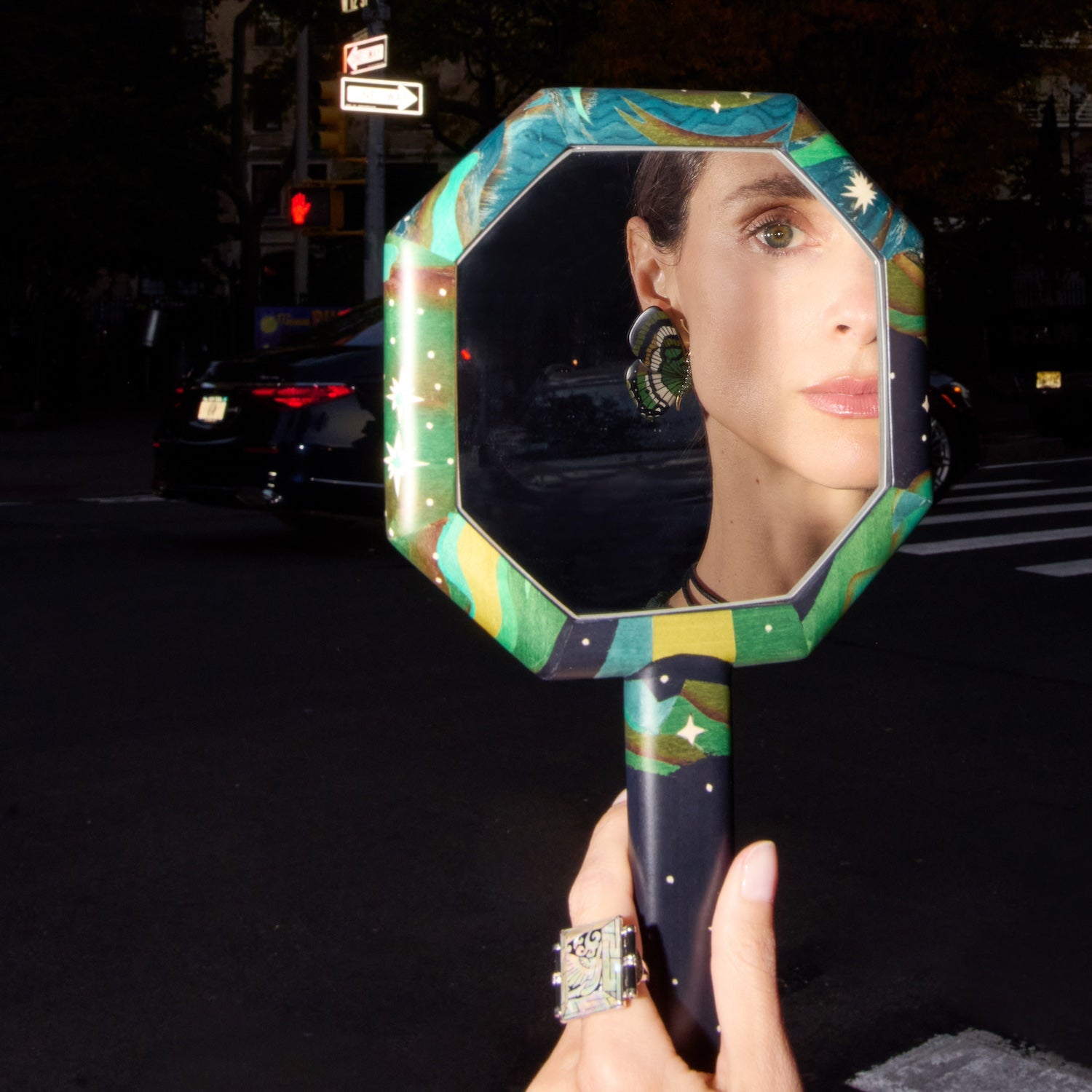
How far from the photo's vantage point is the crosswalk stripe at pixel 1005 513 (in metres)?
10.6

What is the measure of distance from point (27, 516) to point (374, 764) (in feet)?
20.7

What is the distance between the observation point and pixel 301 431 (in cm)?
817

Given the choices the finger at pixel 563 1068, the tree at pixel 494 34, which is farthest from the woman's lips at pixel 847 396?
the tree at pixel 494 34

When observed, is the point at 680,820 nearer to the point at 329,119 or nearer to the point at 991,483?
the point at 991,483

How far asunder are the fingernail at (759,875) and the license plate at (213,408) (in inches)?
300

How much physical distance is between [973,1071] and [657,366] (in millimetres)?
2082

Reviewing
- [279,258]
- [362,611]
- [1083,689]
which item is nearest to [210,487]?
[362,611]

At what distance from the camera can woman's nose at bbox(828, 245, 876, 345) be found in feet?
3.83

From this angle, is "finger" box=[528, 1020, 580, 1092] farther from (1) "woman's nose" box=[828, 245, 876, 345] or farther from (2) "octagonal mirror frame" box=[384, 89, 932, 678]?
(1) "woman's nose" box=[828, 245, 876, 345]

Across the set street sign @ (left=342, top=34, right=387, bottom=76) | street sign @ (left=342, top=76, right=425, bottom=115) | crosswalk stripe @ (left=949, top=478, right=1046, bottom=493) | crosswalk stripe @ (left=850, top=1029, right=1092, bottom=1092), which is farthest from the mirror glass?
street sign @ (left=342, top=34, right=387, bottom=76)

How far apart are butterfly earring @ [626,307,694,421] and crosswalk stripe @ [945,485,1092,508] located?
35.7 feet

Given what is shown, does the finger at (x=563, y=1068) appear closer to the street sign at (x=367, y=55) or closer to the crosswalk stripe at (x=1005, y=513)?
the crosswalk stripe at (x=1005, y=513)

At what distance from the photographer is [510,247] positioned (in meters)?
1.09

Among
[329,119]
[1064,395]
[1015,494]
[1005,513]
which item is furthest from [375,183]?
[1064,395]
